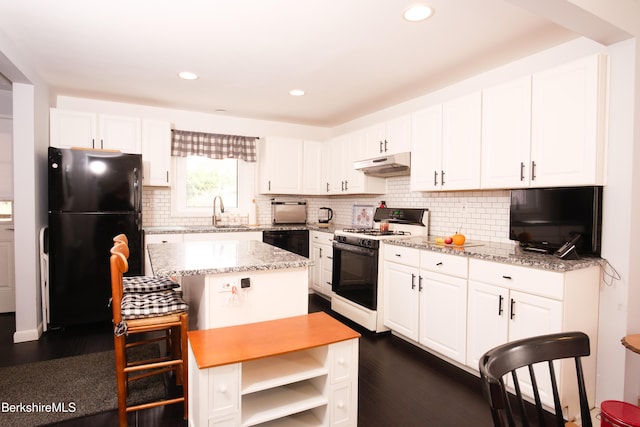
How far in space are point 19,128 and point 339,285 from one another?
3.33 meters

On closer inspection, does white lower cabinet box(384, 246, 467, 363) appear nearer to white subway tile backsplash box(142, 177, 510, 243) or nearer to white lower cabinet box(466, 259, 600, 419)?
white lower cabinet box(466, 259, 600, 419)

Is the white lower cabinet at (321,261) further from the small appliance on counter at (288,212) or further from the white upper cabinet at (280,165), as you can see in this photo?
the white upper cabinet at (280,165)

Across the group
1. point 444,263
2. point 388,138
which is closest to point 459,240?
point 444,263

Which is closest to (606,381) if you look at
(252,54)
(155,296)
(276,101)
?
(155,296)

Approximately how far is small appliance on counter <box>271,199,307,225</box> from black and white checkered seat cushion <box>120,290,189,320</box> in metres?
2.84

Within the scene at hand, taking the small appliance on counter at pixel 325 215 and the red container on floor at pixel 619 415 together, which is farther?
the small appliance on counter at pixel 325 215

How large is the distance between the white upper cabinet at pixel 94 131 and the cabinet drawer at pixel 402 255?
9.77 feet

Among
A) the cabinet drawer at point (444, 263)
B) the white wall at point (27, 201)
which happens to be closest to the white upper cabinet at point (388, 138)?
the cabinet drawer at point (444, 263)

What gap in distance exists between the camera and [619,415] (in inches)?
59.5

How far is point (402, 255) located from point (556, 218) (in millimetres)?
1191

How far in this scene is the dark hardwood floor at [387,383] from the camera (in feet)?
6.71

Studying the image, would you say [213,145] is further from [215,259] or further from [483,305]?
[483,305]

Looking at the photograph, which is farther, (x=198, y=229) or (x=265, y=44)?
(x=198, y=229)

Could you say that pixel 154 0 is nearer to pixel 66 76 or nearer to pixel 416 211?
pixel 66 76
